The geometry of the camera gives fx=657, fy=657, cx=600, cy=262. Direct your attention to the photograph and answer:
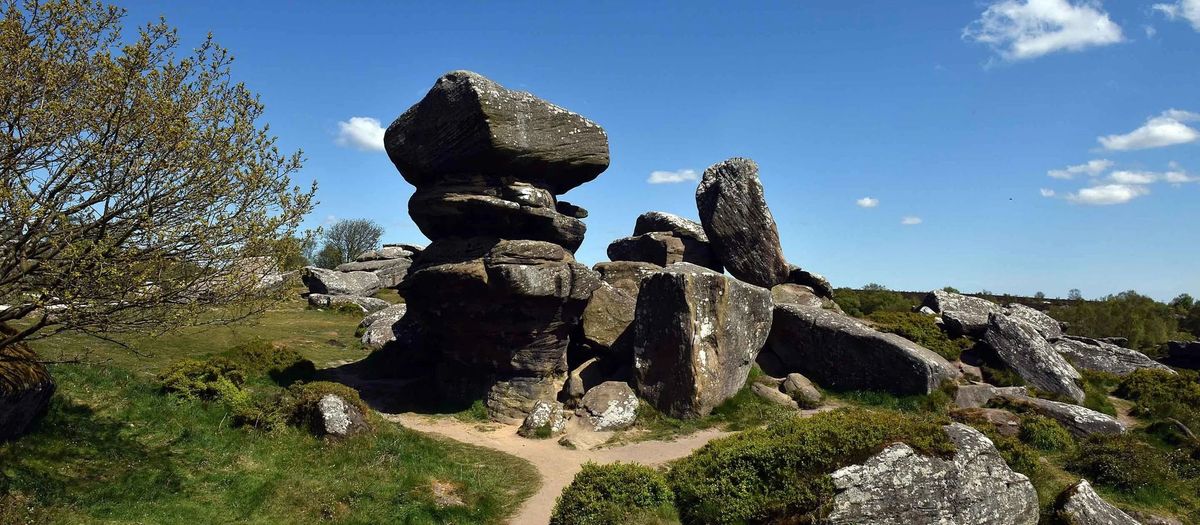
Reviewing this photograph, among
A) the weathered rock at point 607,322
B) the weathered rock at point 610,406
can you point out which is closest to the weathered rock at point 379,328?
the weathered rock at point 607,322

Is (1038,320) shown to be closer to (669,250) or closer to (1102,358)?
(1102,358)

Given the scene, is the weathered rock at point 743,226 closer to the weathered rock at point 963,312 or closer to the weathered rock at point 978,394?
the weathered rock at point 963,312

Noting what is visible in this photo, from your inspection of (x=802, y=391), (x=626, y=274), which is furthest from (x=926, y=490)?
(x=626, y=274)

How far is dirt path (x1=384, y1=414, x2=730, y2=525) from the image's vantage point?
591 inches

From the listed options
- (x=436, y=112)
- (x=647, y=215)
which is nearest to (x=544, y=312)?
(x=436, y=112)

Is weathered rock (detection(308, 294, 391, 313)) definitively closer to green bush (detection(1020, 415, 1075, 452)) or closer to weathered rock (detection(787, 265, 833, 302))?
weathered rock (detection(787, 265, 833, 302))

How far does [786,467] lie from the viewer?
10.5m

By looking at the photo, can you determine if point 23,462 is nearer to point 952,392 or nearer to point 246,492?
point 246,492

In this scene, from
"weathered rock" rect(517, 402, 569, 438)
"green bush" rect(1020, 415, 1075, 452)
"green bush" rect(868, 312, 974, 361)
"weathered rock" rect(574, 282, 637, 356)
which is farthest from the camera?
"green bush" rect(868, 312, 974, 361)

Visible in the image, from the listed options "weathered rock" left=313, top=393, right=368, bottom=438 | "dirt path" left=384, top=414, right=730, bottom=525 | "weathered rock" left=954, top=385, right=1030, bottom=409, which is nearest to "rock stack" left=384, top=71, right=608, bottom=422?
"dirt path" left=384, top=414, right=730, bottom=525

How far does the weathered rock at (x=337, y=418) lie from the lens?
15133 millimetres

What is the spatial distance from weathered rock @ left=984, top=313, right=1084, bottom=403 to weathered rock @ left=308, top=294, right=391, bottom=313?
114 feet

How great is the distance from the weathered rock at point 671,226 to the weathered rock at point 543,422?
16.5 m

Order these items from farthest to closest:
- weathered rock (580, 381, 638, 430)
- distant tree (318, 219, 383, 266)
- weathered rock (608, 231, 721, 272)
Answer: distant tree (318, 219, 383, 266) < weathered rock (608, 231, 721, 272) < weathered rock (580, 381, 638, 430)
